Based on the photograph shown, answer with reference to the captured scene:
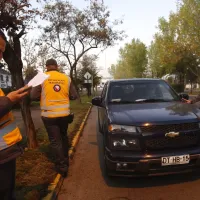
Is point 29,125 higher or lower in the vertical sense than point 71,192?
higher

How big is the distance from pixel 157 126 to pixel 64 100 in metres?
1.75

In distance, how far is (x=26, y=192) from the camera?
13.8 feet

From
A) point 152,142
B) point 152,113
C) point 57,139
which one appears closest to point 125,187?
point 152,142

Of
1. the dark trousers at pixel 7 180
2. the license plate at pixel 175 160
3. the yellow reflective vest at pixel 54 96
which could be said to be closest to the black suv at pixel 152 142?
the license plate at pixel 175 160

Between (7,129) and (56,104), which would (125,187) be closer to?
(56,104)

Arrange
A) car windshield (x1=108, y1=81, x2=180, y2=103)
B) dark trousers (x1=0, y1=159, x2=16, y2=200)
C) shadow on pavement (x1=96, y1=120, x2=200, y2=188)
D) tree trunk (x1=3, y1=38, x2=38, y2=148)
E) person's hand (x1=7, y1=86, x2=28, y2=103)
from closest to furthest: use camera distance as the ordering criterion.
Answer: person's hand (x1=7, y1=86, x2=28, y2=103), dark trousers (x1=0, y1=159, x2=16, y2=200), shadow on pavement (x1=96, y1=120, x2=200, y2=188), car windshield (x1=108, y1=81, x2=180, y2=103), tree trunk (x1=3, y1=38, x2=38, y2=148)

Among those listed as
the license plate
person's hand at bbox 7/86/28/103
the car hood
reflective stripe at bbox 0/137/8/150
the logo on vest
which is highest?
person's hand at bbox 7/86/28/103

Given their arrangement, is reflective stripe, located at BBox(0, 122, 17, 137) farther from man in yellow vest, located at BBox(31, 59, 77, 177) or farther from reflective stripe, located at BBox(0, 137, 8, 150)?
man in yellow vest, located at BBox(31, 59, 77, 177)

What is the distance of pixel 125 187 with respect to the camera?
4582mm

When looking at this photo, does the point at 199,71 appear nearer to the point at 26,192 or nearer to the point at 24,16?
the point at 24,16

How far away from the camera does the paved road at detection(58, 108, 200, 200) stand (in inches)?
166

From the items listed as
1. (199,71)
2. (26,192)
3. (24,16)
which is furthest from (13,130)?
(199,71)

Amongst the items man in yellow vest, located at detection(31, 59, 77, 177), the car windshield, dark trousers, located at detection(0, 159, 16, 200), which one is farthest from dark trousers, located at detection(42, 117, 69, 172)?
dark trousers, located at detection(0, 159, 16, 200)

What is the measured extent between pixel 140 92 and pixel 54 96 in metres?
1.82
